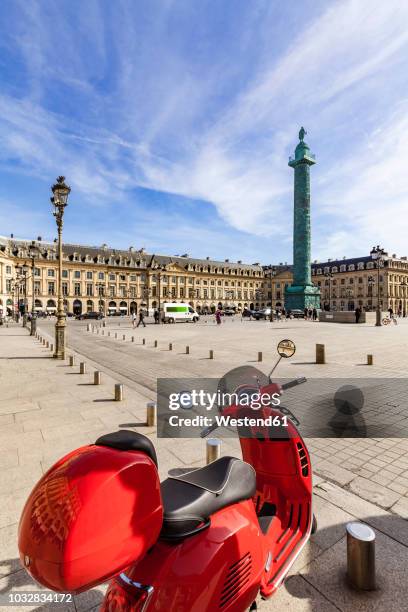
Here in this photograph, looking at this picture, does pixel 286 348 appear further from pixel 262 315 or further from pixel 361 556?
pixel 262 315

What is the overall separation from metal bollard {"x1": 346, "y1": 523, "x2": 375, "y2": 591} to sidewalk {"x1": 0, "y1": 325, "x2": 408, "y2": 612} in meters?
0.09

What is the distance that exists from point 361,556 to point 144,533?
188 centimetres

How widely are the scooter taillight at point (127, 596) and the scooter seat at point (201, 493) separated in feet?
0.69

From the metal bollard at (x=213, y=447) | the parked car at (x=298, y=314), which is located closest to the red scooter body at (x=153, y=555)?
the metal bollard at (x=213, y=447)

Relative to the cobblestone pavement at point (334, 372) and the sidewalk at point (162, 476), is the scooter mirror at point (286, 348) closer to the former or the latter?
the sidewalk at point (162, 476)

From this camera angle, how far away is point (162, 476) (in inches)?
152

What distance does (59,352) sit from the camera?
12766 millimetres

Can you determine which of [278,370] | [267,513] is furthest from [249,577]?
[278,370]

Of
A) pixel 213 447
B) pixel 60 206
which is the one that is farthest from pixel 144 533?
pixel 60 206

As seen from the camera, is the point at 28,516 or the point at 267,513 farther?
the point at 267,513

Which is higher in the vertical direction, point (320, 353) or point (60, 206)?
point (60, 206)

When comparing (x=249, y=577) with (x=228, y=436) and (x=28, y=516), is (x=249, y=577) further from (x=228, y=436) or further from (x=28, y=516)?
(x=228, y=436)

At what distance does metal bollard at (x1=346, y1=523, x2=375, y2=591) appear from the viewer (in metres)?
2.23

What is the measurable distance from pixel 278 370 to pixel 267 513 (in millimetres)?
7596
